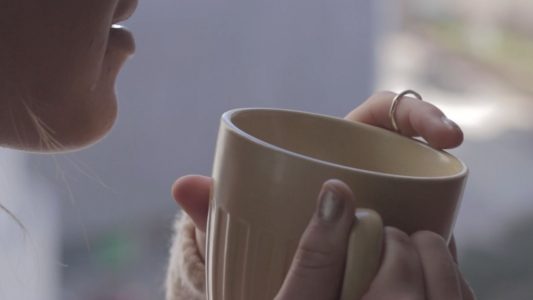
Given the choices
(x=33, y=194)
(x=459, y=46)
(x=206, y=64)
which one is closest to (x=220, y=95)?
(x=206, y=64)

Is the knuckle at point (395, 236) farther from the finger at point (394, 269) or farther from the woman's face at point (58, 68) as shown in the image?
the woman's face at point (58, 68)

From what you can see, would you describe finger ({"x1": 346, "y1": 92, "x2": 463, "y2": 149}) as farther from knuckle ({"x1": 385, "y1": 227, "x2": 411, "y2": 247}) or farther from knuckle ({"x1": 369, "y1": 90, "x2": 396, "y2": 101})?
knuckle ({"x1": 385, "y1": 227, "x2": 411, "y2": 247})

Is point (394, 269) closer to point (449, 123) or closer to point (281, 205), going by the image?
point (281, 205)

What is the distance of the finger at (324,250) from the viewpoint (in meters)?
0.36

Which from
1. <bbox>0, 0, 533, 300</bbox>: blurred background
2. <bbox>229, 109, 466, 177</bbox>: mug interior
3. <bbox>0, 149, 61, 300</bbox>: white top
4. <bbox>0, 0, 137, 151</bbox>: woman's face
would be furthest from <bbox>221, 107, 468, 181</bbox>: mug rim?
<bbox>0, 0, 533, 300</bbox>: blurred background

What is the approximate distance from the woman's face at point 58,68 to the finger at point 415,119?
0.59ft

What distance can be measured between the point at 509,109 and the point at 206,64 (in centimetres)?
67

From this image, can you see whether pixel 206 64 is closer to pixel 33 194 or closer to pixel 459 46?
pixel 33 194

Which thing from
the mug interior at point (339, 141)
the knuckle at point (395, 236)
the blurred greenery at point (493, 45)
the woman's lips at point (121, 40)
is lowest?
the blurred greenery at point (493, 45)

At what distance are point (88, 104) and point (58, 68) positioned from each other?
0.04 metres

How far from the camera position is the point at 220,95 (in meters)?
1.46

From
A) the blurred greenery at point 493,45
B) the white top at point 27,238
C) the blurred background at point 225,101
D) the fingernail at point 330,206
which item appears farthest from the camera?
the blurred greenery at point 493,45

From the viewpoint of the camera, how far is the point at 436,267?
396mm

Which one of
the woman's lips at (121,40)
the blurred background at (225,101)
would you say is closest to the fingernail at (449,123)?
the woman's lips at (121,40)
